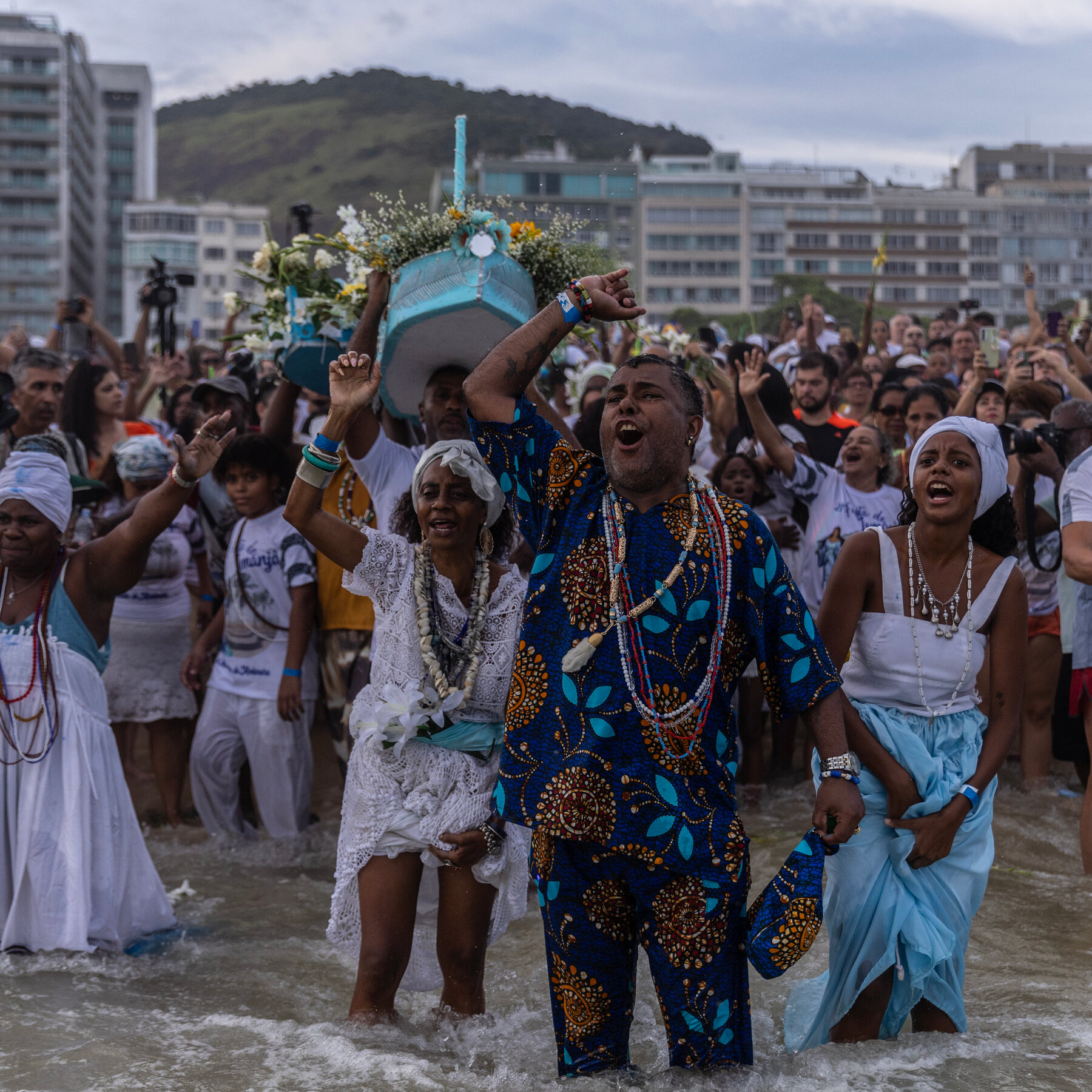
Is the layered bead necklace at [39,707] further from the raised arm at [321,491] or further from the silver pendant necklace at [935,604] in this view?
the silver pendant necklace at [935,604]

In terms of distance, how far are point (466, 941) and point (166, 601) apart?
3.89 m

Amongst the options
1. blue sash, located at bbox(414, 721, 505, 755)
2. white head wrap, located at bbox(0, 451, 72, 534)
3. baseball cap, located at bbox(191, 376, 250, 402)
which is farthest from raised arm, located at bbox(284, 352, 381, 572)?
baseball cap, located at bbox(191, 376, 250, 402)

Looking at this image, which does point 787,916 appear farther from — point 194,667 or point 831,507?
point 194,667

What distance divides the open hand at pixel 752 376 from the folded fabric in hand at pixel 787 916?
4.00 m

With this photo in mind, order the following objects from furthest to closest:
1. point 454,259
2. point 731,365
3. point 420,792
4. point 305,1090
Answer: point 731,365 → point 454,259 → point 420,792 → point 305,1090

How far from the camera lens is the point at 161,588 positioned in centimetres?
762

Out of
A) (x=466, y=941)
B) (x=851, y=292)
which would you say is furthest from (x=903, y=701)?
(x=851, y=292)

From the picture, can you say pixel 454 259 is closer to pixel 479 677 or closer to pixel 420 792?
pixel 479 677

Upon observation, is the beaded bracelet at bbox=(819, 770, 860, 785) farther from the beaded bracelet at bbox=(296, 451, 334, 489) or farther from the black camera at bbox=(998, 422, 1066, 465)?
the black camera at bbox=(998, 422, 1066, 465)

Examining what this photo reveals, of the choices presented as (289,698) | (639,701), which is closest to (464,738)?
(639,701)

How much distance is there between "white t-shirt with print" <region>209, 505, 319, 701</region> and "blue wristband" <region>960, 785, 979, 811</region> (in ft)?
12.4

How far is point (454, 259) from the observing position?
4840 millimetres

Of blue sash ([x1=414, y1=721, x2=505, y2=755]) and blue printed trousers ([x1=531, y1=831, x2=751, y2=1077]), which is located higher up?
blue sash ([x1=414, y1=721, x2=505, y2=755])

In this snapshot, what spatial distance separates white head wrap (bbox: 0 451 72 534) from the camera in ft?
17.5
